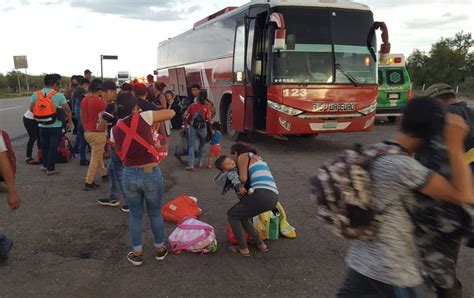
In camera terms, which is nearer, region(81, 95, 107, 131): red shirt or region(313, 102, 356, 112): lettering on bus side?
region(81, 95, 107, 131): red shirt

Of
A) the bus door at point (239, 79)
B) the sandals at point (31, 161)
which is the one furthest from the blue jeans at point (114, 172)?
the bus door at point (239, 79)

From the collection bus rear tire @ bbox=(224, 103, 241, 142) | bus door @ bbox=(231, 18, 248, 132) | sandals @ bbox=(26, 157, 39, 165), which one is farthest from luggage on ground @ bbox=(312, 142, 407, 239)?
bus rear tire @ bbox=(224, 103, 241, 142)

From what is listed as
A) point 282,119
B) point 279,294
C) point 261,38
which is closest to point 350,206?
point 279,294

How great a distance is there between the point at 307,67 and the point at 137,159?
6.34 metres

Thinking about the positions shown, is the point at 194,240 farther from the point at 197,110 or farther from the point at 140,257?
the point at 197,110

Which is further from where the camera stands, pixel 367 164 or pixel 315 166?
pixel 315 166

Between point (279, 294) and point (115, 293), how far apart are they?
144 cm

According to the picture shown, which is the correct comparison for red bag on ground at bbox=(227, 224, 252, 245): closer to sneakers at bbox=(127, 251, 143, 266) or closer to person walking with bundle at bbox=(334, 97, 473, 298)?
sneakers at bbox=(127, 251, 143, 266)

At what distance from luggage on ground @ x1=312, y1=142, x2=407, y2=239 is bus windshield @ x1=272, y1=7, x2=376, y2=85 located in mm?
7352

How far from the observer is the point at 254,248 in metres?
4.57

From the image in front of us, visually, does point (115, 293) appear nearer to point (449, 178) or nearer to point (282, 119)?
point (449, 178)

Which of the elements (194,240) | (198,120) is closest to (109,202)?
(194,240)

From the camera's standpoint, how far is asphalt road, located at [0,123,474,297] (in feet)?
12.1

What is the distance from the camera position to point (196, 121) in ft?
26.9
